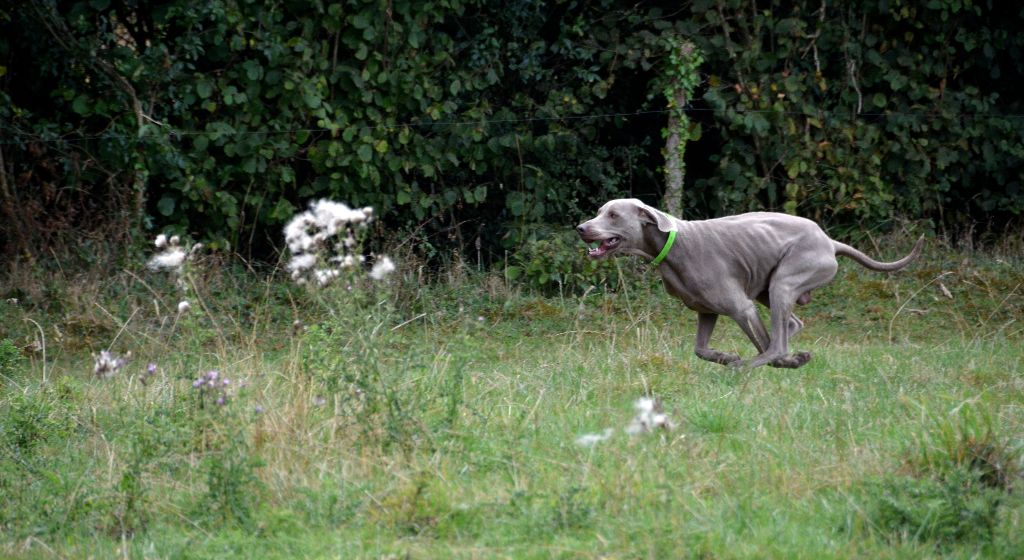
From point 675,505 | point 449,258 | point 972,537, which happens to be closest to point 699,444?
point 675,505

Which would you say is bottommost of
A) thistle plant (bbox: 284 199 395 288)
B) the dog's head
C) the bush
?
the bush

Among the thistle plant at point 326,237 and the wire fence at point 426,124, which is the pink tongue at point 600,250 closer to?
the thistle plant at point 326,237

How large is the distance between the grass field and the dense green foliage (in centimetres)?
317

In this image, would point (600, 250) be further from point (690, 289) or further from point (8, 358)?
point (8, 358)

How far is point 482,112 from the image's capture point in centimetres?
1145

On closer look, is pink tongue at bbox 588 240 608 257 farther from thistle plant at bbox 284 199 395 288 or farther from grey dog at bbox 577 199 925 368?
thistle plant at bbox 284 199 395 288

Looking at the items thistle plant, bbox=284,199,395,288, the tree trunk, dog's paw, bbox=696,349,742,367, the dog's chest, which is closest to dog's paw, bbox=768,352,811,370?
dog's paw, bbox=696,349,742,367

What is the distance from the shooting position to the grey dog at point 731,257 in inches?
289

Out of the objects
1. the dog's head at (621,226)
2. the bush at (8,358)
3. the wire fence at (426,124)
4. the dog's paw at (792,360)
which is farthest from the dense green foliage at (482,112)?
the dog's paw at (792,360)

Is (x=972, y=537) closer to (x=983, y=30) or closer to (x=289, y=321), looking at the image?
(x=289, y=321)

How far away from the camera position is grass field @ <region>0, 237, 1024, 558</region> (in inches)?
176

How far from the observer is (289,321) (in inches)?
387

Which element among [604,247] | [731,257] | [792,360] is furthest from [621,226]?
[792,360]

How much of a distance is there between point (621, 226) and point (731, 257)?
692 millimetres
